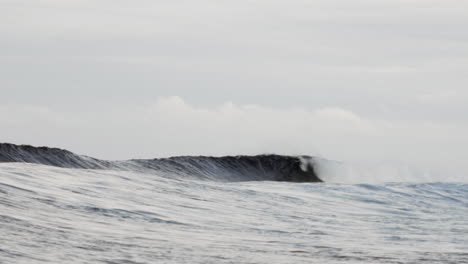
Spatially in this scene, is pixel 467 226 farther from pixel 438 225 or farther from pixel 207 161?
pixel 207 161

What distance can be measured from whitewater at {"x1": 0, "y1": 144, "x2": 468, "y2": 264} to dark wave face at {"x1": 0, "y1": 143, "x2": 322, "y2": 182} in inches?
4.0

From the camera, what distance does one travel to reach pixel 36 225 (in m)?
13.9

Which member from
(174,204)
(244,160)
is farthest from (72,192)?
(244,160)

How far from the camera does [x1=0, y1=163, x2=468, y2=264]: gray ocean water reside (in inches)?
488

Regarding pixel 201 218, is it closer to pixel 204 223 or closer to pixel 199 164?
pixel 204 223

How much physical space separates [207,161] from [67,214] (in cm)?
1889

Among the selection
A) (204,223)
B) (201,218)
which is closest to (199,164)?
(201,218)

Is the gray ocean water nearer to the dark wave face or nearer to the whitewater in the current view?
the whitewater

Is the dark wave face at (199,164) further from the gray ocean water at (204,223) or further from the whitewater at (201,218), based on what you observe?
the gray ocean water at (204,223)

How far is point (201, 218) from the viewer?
17.9m

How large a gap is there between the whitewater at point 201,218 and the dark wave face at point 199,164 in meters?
0.10

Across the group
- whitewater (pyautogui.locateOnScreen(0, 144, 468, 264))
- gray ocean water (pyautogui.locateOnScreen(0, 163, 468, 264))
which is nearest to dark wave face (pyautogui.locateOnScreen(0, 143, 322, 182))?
whitewater (pyautogui.locateOnScreen(0, 144, 468, 264))

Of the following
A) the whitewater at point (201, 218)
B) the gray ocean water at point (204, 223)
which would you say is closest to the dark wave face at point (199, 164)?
the whitewater at point (201, 218)

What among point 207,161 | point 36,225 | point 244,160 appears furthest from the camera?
point 244,160
